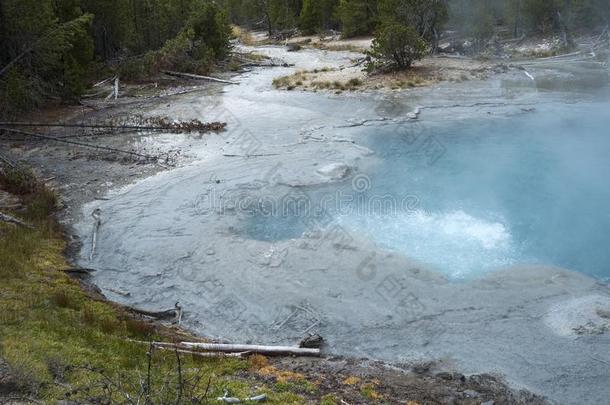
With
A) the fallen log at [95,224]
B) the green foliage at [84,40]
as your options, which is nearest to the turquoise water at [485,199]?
the fallen log at [95,224]

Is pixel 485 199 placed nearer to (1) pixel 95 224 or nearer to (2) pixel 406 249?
(2) pixel 406 249

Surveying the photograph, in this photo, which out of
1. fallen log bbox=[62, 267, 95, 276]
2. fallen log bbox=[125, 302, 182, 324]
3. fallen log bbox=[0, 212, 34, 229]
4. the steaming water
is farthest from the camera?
fallen log bbox=[0, 212, 34, 229]

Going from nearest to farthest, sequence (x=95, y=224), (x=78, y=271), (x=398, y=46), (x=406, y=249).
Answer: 1. (x=78, y=271)
2. (x=406, y=249)
3. (x=95, y=224)
4. (x=398, y=46)

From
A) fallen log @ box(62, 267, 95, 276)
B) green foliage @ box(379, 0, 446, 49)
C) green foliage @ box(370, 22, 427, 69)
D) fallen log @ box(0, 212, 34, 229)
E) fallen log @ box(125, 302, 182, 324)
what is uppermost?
green foliage @ box(379, 0, 446, 49)

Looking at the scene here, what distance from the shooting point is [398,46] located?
27016 mm

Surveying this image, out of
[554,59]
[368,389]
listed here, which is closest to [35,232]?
[368,389]

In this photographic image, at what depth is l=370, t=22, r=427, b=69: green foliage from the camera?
2681 cm

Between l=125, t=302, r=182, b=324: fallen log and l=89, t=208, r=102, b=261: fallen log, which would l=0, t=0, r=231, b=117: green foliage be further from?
l=125, t=302, r=182, b=324: fallen log

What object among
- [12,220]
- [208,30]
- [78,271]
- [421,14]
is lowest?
[78,271]

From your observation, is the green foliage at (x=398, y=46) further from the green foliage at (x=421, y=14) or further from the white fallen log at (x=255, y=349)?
the white fallen log at (x=255, y=349)

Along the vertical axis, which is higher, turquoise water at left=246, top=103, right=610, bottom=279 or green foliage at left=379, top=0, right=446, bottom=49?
green foliage at left=379, top=0, right=446, bottom=49

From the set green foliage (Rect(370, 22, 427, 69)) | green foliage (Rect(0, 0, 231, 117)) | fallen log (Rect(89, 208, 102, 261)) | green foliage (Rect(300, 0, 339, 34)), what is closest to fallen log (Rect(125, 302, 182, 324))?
fallen log (Rect(89, 208, 102, 261))

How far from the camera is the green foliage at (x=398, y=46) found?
26812 millimetres

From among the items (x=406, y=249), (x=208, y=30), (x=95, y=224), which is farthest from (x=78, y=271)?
(x=208, y=30)
